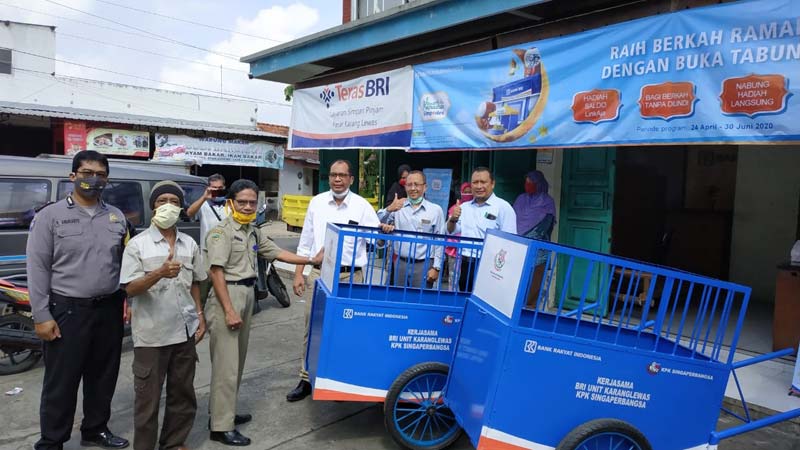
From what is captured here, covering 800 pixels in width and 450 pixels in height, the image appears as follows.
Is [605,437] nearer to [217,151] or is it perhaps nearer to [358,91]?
[358,91]

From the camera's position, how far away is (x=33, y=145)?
18031mm

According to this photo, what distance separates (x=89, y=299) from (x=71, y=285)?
12cm

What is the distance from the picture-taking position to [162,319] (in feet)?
9.91

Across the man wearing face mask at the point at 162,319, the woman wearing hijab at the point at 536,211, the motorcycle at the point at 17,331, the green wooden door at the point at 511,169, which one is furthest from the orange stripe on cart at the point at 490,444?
the green wooden door at the point at 511,169

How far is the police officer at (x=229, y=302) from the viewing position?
3334 mm

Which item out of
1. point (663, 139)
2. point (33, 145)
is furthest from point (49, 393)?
point (33, 145)

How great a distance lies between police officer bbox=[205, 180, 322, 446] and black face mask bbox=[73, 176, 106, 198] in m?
0.67

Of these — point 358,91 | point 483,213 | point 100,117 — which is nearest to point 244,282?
point 483,213

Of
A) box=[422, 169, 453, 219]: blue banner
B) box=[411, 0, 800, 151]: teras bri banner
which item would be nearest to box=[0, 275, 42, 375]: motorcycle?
box=[411, 0, 800, 151]: teras bri banner

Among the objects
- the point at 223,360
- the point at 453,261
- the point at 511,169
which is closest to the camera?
the point at 223,360

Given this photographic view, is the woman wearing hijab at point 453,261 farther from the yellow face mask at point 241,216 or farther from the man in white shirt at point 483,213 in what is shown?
the yellow face mask at point 241,216

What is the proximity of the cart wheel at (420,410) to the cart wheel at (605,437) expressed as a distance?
2.96 ft

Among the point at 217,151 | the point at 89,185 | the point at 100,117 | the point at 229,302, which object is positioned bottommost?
the point at 229,302

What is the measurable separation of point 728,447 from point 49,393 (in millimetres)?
4164
